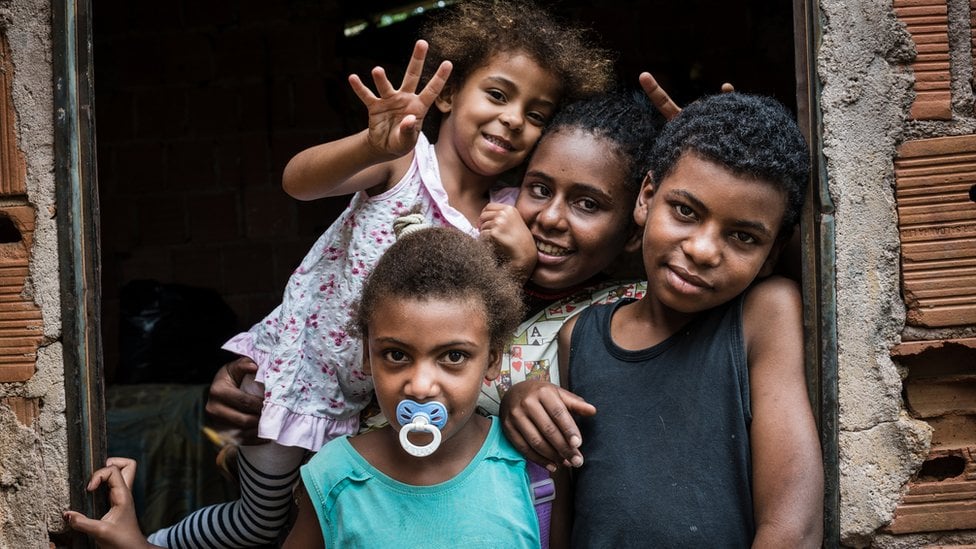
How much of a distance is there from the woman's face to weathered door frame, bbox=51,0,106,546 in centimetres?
108

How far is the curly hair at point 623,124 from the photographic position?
95.7 inches

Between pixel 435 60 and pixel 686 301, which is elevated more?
pixel 435 60

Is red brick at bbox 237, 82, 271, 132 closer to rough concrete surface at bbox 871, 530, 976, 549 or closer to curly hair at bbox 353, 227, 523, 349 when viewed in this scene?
curly hair at bbox 353, 227, 523, 349

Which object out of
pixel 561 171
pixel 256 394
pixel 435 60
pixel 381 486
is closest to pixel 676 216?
pixel 561 171

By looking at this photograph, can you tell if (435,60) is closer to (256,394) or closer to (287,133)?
(256,394)

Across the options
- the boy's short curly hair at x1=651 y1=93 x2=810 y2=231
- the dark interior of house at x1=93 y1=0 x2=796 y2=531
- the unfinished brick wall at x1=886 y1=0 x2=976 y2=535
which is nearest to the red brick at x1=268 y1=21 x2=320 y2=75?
→ the dark interior of house at x1=93 y1=0 x2=796 y2=531

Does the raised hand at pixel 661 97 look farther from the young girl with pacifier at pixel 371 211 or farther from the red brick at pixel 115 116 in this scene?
the red brick at pixel 115 116

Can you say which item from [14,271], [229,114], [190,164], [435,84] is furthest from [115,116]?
[435,84]

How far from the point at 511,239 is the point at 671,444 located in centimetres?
64

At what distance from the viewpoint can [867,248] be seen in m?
2.06

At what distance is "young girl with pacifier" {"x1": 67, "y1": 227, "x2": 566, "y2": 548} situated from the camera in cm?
198

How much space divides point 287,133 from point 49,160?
2.49 metres

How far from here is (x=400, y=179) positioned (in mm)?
2506

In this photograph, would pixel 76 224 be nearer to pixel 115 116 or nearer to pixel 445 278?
pixel 445 278
